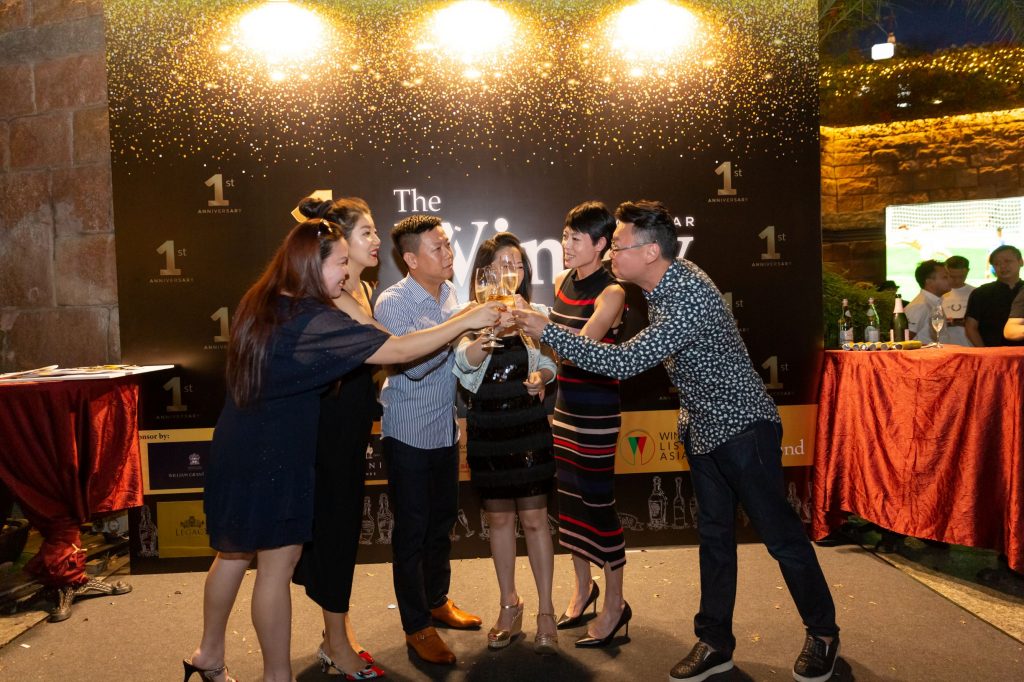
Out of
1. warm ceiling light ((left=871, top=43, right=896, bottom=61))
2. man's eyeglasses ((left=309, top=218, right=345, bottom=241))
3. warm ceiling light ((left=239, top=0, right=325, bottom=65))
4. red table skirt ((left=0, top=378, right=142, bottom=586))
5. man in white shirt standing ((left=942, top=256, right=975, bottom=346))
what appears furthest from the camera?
warm ceiling light ((left=871, top=43, right=896, bottom=61))

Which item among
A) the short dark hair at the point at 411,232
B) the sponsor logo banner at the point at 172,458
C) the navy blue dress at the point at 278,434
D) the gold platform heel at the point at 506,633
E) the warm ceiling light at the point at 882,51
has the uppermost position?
the warm ceiling light at the point at 882,51

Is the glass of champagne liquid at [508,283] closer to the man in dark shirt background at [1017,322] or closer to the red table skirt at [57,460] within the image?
the red table skirt at [57,460]

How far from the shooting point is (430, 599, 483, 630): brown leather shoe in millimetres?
3129

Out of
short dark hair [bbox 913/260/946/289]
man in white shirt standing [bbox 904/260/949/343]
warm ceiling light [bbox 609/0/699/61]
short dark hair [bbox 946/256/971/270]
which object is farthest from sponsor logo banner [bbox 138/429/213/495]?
short dark hair [bbox 946/256/971/270]

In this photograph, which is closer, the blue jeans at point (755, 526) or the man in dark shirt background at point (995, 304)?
the blue jeans at point (755, 526)

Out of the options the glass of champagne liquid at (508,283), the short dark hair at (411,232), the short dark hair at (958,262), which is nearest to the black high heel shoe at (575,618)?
the glass of champagne liquid at (508,283)

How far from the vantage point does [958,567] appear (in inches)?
146

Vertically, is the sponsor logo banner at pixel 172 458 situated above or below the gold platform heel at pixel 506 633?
above

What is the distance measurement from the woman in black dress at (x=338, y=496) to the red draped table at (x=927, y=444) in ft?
8.59

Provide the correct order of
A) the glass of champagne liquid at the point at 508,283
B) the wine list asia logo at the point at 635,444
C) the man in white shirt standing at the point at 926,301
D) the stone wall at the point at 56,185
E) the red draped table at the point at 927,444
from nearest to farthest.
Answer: the glass of champagne liquid at the point at 508,283 → the red draped table at the point at 927,444 → the wine list asia logo at the point at 635,444 → the stone wall at the point at 56,185 → the man in white shirt standing at the point at 926,301

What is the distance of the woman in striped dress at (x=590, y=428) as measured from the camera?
2.90m

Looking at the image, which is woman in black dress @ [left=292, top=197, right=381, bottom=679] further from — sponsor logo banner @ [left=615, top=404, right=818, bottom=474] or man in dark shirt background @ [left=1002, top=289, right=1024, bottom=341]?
man in dark shirt background @ [left=1002, top=289, right=1024, bottom=341]

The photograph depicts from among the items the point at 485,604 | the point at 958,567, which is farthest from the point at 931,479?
the point at 485,604

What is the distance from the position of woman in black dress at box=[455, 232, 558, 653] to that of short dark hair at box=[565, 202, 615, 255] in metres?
0.27
